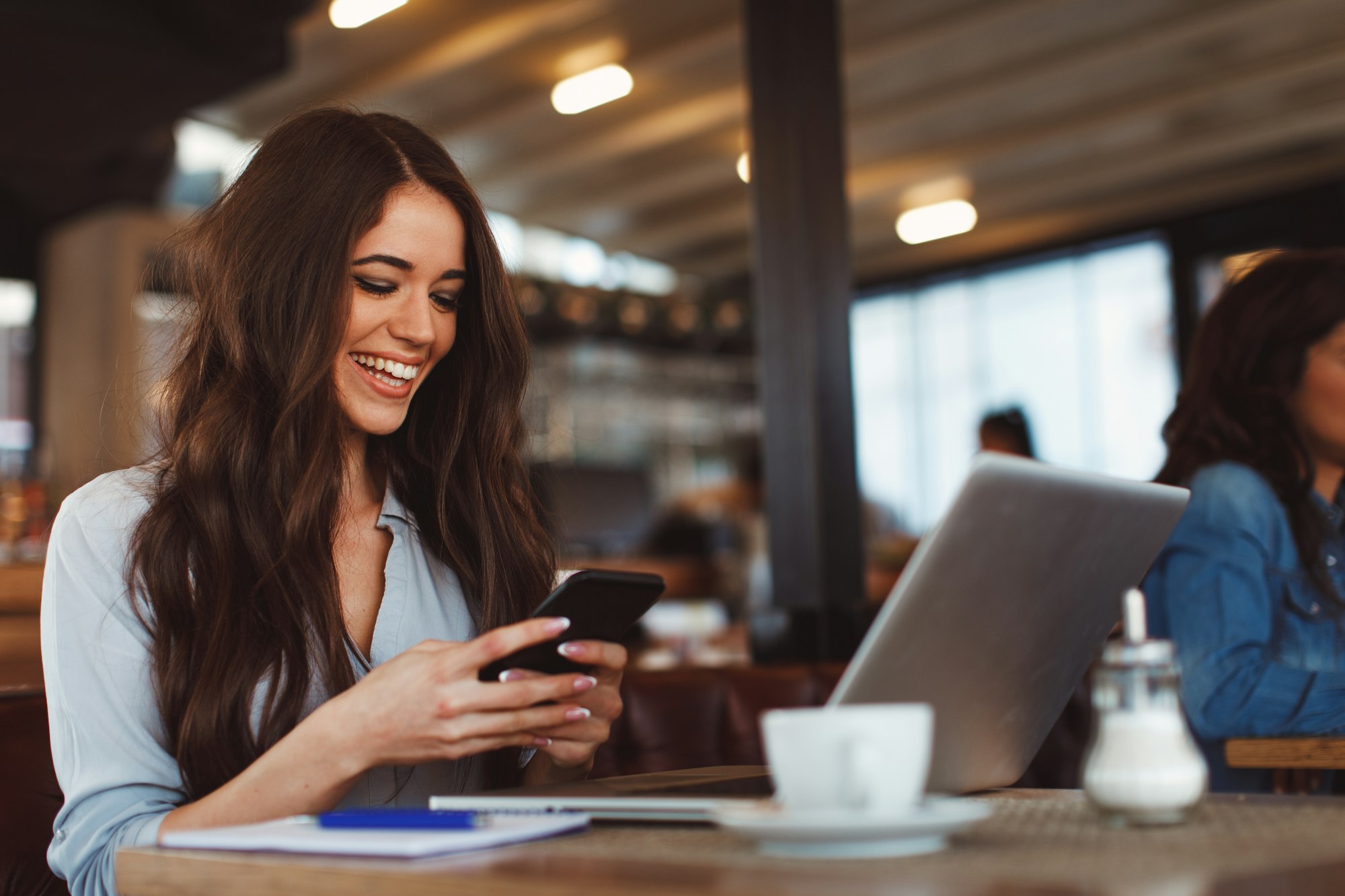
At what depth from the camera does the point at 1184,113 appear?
6680 mm

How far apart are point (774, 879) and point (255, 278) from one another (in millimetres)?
1013

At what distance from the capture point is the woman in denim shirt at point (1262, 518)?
189 centimetres

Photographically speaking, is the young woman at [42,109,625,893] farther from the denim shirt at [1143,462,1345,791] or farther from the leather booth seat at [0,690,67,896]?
the denim shirt at [1143,462,1345,791]

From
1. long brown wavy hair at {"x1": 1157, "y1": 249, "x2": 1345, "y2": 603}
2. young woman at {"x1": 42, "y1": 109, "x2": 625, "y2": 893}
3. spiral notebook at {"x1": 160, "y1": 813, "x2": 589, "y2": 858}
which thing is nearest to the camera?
spiral notebook at {"x1": 160, "y1": 813, "x2": 589, "y2": 858}

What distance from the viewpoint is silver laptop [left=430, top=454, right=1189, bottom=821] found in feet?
2.71

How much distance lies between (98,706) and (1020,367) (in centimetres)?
867

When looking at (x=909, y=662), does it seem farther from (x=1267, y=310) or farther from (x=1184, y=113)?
(x=1184, y=113)

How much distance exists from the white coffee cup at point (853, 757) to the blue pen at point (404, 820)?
8.9 inches

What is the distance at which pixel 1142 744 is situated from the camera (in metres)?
0.84

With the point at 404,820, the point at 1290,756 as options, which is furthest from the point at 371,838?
the point at 1290,756

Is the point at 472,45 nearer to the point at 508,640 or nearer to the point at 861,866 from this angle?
the point at 508,640

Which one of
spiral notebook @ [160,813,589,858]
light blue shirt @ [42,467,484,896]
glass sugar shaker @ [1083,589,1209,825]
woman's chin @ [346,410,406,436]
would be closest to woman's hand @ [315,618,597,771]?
spiral notebook @ [160,813,589,858]

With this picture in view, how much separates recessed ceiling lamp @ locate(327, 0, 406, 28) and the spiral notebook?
4.43 meters

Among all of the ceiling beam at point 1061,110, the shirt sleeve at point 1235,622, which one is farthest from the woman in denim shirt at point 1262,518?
the ceiling beam at point 1061,110
